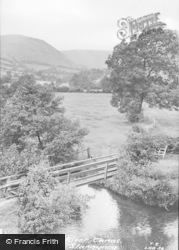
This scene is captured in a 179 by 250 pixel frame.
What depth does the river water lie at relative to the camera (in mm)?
14643

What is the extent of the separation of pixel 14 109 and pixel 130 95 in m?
10.6

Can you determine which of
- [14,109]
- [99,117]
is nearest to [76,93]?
[99,117]

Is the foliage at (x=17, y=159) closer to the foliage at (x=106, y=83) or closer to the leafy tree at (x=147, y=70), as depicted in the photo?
the leafy tree at (x=147, y=70)

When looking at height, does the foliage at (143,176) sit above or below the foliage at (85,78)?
below

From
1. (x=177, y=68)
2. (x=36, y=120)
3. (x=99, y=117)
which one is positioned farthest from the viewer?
(x=99, y=117)

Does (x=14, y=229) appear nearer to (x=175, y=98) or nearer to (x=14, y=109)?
(x=14, y=109)

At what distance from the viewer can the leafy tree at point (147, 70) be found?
2644cm

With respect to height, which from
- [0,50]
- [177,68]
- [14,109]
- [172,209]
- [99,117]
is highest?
[0,50]

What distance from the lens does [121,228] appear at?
16094 mm

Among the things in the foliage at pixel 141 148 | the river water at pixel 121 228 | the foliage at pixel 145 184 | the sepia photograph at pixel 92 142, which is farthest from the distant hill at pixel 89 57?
the river water at pixel 121 228

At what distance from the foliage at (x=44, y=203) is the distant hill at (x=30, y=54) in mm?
13695

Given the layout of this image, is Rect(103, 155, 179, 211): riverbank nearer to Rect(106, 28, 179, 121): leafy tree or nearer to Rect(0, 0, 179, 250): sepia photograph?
Rect(0, 0, 179, 250): sepia photograph

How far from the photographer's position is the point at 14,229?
15922 millimetres

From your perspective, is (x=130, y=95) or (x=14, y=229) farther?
(x=130, y=95)
